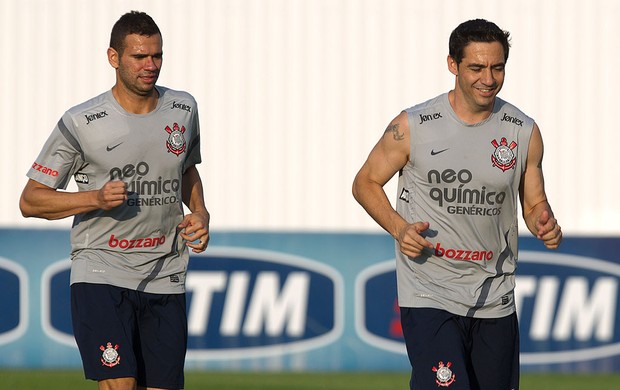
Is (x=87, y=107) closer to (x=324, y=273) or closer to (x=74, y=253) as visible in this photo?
(x=74, y=253)

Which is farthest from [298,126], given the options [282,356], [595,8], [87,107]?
[87,107]

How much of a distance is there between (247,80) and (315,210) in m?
1.32

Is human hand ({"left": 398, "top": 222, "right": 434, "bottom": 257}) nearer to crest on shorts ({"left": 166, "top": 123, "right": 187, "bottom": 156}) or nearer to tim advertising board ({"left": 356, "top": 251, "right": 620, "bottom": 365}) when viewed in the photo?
crest on shorts ({"left": 166, "top": 123, "right": 187, "bottom": 156})

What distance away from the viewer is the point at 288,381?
11.6 m

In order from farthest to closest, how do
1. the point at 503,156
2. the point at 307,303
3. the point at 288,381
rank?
the point at 307,303, the point at 288,381, the point at 503,156

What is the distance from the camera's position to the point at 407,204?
682cm

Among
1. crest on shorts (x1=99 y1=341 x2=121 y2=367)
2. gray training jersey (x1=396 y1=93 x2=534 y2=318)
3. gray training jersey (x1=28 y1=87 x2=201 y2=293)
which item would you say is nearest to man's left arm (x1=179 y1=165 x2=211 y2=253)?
gray training jersey (x1=28 y1=87 x2=201 y2=293)

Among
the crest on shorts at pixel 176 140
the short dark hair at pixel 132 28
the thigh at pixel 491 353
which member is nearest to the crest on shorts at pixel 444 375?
the thigh at pixel 491 353

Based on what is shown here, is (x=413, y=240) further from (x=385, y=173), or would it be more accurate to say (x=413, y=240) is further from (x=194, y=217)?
(x=194, y=217)

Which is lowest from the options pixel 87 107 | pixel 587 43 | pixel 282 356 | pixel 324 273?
pixel 282 356

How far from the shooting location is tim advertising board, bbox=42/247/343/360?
11984 millimetres

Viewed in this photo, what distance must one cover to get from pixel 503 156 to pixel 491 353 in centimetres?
97

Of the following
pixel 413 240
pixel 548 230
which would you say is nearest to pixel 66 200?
pixel 413 240

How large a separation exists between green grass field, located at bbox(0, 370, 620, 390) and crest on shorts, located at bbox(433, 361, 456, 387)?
4.78 meters
